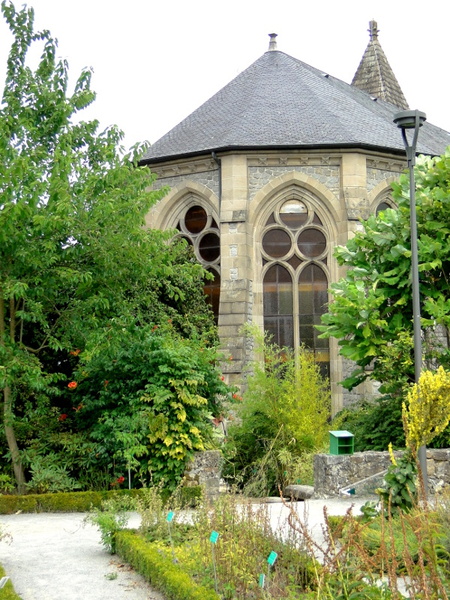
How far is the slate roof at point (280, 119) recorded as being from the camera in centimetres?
2314

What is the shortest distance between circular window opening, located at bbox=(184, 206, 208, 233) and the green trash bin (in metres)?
11.0

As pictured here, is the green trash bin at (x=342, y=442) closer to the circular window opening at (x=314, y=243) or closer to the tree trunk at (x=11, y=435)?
the tree trunk at (x=11, y=435)

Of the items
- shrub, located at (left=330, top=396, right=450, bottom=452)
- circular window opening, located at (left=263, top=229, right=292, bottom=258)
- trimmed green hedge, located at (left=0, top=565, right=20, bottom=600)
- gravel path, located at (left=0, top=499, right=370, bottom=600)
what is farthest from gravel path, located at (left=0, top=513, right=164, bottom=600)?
circular window opening, located at (left=263, top=229, right=292, bottom=258)

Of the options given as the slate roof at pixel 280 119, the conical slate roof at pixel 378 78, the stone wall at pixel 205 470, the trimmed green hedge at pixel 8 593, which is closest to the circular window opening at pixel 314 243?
the slate roof at pixel 280 119

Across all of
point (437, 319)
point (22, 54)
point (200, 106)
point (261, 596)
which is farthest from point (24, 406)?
point (200, 106)

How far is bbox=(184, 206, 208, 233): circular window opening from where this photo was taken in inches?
952

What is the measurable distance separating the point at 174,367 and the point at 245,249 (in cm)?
923

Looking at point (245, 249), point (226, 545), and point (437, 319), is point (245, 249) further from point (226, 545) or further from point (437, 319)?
point (226, 545)

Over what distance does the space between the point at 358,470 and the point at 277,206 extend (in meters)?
10.8

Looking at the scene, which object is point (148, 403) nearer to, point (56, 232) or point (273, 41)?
point (56, 232)

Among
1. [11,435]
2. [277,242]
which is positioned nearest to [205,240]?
[277,242]

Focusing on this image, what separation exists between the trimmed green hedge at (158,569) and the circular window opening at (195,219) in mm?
15180

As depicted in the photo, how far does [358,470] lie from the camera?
1398cm

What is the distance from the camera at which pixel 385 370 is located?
52.2 feet
